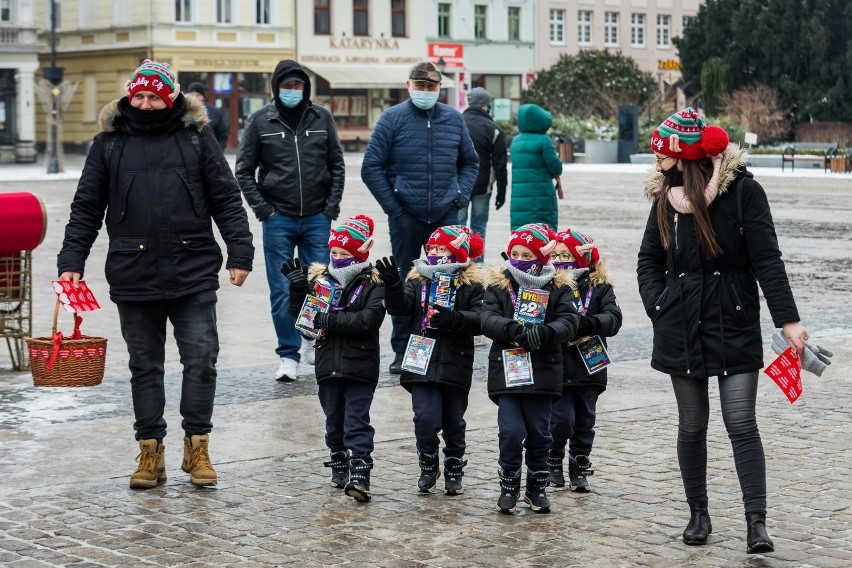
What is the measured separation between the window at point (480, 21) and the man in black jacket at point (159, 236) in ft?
223

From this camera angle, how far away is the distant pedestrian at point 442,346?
23.5ft

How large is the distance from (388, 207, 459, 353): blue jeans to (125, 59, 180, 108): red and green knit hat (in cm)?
350

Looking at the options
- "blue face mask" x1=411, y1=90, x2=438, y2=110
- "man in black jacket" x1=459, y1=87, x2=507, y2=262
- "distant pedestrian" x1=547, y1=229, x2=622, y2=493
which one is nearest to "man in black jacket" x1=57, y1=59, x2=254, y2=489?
"distant pedestrian" x1=547, y1=229, x2=622, y2=493

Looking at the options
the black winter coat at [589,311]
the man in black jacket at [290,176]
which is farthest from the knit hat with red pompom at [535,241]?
the man in black jacket at [290,176]

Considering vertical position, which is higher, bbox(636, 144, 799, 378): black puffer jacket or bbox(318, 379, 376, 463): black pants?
bbox(636, 144, 799, 378): black puffer jacket

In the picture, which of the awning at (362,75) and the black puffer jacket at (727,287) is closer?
the black puffer jacket at (727,287)

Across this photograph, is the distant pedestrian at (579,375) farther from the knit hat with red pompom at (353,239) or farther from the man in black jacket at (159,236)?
the man in black jacket at (159,236)

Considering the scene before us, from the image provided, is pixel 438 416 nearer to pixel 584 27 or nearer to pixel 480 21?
pixel 480 21

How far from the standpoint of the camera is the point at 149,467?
7.32 m

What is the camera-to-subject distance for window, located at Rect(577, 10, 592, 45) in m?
79.5

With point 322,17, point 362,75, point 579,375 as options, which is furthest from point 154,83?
point 322,17

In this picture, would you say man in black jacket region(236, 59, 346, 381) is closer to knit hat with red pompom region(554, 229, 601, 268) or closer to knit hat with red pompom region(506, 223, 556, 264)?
knit hat with red pompom region(554, 229, 601, 268)

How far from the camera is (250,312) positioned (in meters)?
13.9

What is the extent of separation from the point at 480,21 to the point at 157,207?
225 feet
